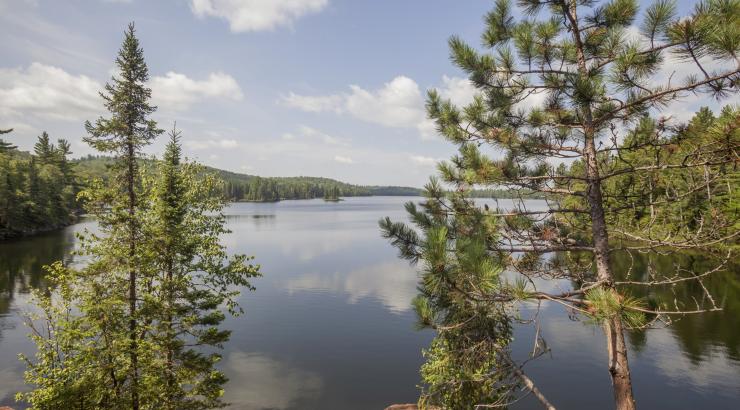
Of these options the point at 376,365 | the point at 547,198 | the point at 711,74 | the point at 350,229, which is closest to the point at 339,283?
the point at 376,365

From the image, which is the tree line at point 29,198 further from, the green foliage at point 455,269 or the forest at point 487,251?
the green foliage at point 455,269

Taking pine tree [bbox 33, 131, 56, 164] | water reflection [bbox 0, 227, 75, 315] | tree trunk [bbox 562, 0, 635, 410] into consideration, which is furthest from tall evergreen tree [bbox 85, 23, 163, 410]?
pine tree [bbox 33, 131, 56, 164]

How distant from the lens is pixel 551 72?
701 cm

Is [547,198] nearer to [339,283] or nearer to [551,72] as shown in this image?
[551,72]

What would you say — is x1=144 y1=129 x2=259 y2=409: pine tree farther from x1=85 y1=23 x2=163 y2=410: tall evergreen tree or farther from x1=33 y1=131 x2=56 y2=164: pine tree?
x1=33 y1=131 x2=56 y2=164: pine tree

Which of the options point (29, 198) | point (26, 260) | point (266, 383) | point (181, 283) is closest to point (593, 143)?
point (181, 283)

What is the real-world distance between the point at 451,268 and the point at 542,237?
3.24 m

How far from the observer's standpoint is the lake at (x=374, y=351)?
797 inches

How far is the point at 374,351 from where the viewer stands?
2567cm

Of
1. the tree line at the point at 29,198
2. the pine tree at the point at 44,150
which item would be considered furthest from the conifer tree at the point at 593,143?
the pine tree at the point at 44,150

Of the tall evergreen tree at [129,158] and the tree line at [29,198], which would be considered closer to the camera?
the tall evergreen tree at [129,158]

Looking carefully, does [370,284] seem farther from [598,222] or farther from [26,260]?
[26,260]

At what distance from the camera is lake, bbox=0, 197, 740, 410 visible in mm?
20250

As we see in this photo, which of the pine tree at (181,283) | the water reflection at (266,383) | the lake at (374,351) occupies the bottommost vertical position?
the water reflection at (266,383)
